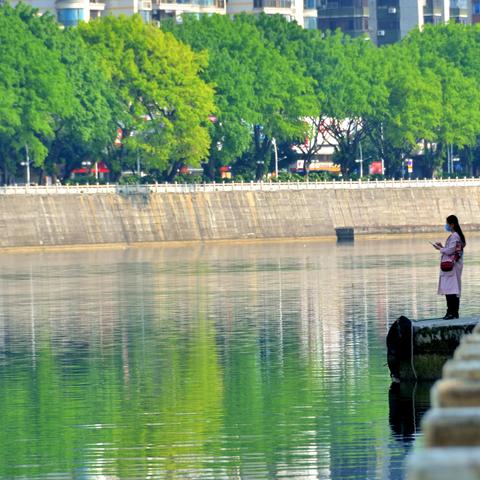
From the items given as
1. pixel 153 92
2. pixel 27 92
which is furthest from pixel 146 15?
pixel 27 92

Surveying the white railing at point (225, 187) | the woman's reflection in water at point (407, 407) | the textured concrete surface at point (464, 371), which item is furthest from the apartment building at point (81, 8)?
the textured concrete surface at point (464, 371)

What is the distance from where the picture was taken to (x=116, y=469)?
25078 mm

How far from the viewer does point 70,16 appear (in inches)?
7116

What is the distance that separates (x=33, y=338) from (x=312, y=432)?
22.5 metres

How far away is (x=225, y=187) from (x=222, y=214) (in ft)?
9.01

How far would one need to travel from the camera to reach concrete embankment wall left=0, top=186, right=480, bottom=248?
132000mm

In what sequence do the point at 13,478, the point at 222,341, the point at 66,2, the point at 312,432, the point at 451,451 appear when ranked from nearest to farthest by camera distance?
1. the point at 451,451
2. the point at 13,478
3. the point at 312,432
4. the point at 222,341
5. the point at 66,2

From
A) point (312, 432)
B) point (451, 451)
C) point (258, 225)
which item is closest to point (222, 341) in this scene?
point (312, 432)

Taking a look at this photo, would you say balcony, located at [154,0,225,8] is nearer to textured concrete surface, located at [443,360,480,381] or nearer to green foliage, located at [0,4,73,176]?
green foliage, located at [0,4,73,176]

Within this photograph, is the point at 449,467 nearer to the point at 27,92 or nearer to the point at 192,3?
the point at 27,92

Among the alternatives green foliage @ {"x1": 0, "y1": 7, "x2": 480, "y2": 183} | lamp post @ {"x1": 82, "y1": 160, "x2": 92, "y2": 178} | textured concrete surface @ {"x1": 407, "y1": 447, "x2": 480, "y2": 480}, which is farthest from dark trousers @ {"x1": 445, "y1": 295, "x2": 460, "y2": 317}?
lamp post @ {"x1": 82, "y1": 160, "x2": 92, "y2": 178}

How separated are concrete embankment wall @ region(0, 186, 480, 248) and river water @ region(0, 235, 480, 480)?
49.6 meters

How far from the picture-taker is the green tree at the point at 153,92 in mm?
144625

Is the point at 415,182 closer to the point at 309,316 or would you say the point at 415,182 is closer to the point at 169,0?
the point at 169,0
